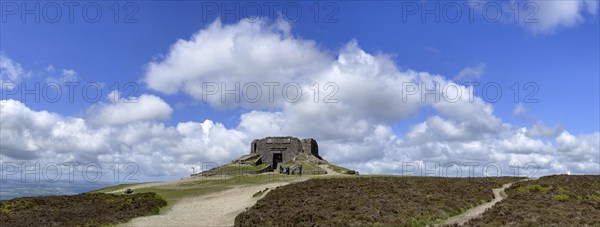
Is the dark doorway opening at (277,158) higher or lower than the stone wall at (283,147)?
lower

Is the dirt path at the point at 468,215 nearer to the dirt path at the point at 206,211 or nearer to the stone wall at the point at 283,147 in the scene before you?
the dirt path at the point at 206,211

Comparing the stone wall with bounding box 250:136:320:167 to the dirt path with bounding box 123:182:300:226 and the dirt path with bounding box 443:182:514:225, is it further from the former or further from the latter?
the dirt path with bounding box 443:182:514:225

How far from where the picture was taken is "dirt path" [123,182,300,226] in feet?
94.5

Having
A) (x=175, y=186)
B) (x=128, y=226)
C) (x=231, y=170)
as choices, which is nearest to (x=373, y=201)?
(x=128, y=226)

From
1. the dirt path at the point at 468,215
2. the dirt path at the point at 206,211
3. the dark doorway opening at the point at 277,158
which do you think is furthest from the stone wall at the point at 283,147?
the dirt path at the point at 468,215

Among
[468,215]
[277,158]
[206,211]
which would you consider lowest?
[206,211]

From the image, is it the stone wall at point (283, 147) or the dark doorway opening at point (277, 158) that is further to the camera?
the dark doorway opening at point (277, 158)

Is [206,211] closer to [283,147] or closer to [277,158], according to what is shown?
[283,147]

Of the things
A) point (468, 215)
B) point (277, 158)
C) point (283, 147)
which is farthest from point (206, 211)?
point (277, 158)

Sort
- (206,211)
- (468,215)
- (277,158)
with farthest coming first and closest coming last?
(277,158) < (206,211) < (468,215)

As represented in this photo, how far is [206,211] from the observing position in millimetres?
33219

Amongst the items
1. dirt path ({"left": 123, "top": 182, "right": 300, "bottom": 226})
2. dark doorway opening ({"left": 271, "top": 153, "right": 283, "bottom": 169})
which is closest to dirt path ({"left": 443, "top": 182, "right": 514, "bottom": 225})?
dirt path ({"left": 123, "top": 182, "right": 300, "bottom": 226})

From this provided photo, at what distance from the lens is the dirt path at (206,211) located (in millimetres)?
28812

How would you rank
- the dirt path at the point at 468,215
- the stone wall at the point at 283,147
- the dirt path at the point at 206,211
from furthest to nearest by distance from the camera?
the stone wall at the point at 283,147, the dirt path at the point at 206,211, the dirt path at the point at 468,215
